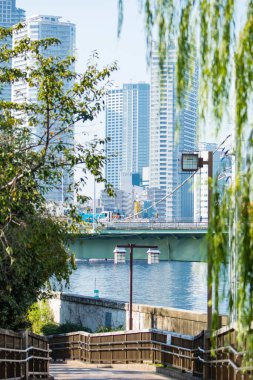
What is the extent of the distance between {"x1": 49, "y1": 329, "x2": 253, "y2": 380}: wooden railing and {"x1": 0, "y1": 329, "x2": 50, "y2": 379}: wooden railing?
11.5ft

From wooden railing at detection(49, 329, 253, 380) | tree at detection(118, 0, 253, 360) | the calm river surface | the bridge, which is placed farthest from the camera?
the calm river surface

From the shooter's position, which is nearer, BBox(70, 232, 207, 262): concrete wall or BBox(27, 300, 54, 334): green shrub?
BBox(27, 300, 54, 334): green shrub

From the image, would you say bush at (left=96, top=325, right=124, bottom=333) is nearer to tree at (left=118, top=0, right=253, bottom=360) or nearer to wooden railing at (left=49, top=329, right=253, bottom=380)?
wooden railing at (left=49, top=329, right=253, bottom=380)

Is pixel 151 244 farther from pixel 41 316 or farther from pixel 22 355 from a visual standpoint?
pixel 22 355

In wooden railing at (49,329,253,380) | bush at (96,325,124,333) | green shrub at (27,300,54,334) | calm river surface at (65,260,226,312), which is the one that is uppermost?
wooden railing at (49,329,253,380)

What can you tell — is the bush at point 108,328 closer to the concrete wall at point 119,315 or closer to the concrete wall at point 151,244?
the concrete wall at point 119,315

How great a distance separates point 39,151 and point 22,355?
15.9ft

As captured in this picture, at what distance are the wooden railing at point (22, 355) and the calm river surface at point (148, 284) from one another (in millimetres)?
47437

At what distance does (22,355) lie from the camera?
21.0m

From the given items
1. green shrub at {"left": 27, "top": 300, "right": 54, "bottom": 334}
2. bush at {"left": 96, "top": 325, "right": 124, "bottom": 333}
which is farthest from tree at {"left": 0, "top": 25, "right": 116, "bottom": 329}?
green shrub at {"left": 27, "top": 300, "right": 54, "bottom": 334}

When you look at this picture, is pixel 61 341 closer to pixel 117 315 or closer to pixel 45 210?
pixel 117 315

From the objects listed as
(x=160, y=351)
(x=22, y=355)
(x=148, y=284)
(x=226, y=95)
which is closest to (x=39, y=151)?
(x=22, y=355)

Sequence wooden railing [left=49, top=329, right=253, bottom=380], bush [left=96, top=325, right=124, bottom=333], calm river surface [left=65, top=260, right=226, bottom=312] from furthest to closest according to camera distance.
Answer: calm river surface [left=65, top=260, right=226, bottom=312] → bush [left=96, top=325, right=124, bottom=333] → wooden railing [left=49, top=329, right=253, bottom=380]

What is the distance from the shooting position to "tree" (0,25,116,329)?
830 inches
